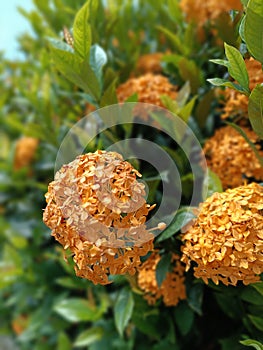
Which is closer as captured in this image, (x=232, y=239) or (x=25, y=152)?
(x=232, y=239)

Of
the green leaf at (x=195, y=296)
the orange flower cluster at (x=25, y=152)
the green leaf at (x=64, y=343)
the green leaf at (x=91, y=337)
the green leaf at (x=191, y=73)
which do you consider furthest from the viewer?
the orange flower cluster at (x=25, y=152)

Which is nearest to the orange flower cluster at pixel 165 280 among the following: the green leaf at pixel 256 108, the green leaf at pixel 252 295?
the green leaf at pixel 252 295

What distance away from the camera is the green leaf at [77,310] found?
40.5 inches

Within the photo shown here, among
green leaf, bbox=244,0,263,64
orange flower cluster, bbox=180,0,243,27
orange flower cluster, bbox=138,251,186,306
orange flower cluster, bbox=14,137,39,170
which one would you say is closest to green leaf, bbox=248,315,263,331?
orange flower cluster, bbox=138,251,186,306

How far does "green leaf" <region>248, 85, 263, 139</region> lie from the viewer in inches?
22.8

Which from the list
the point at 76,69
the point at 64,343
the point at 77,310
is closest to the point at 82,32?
the point at 76,69

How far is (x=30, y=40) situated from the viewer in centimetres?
150

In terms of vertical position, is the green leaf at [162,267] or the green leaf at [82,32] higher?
the green leaf at [82,32]

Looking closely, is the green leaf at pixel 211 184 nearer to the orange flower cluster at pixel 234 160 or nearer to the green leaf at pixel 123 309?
the orange flower cluster at pixel 234 160

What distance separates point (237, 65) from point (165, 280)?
37 cm

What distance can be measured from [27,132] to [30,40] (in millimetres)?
505

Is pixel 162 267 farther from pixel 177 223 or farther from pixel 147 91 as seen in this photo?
pixel 147 91

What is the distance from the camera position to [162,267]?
0.71 metres

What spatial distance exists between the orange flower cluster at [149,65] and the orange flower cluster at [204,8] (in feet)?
0.47
